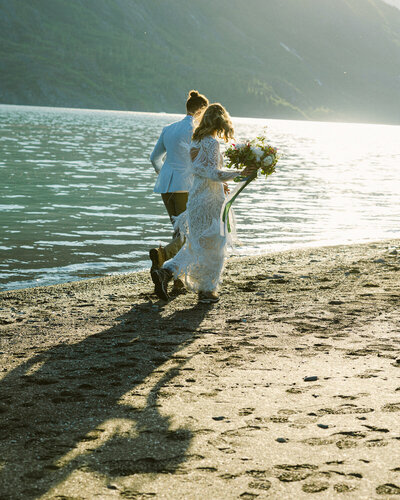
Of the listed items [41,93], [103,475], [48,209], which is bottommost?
[103,475]

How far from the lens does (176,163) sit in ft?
29.1

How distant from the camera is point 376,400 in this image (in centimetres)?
518

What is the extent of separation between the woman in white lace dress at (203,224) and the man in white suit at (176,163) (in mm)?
323

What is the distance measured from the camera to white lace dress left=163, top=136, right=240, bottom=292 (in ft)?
27.8

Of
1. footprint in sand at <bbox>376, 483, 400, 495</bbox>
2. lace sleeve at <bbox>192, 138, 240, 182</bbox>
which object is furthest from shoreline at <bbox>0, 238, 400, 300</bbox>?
Result: footprint in sand at <bbox>376, 483, 400, 495</bbox>

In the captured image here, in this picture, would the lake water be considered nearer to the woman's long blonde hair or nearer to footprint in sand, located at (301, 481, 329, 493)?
the woman's long blonde hair

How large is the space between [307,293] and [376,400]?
438cm

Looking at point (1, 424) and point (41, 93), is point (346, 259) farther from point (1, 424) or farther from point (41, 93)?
point (41, 93)

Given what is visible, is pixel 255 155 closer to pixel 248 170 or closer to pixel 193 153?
pixel 248 170

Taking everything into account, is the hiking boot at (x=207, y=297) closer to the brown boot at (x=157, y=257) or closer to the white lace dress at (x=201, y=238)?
the white lace dress at (x=201, y=238)

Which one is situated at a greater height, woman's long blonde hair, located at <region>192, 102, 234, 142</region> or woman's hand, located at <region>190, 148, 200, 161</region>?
woman's long blonde hair, located at <region>192, 102, 234, 142</region>

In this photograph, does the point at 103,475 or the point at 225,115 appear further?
the point at 225,115

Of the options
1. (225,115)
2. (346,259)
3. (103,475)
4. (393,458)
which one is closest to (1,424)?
(103,475)

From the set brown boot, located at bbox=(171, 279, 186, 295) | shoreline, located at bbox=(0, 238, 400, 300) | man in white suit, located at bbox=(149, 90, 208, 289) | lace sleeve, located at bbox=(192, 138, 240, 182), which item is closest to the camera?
lace sleeve, located at bbox=(192, 138, 240, 182)
